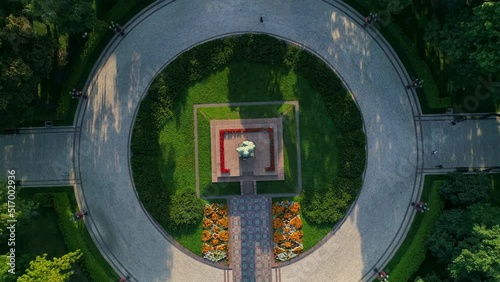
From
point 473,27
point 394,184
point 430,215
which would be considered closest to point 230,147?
point 394,184

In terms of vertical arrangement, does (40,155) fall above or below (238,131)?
below

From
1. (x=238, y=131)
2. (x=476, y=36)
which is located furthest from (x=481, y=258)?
(x=238, y=131)

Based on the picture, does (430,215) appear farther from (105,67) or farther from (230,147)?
(105,67)

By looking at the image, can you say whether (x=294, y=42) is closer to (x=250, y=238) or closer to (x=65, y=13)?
(x=250, y=238)

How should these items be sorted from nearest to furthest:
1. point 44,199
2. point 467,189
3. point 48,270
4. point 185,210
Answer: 1. point 48,270
2. point 467,189
3. point 44,199
4. point 185,210

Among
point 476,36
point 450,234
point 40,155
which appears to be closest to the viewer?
point 476,36
